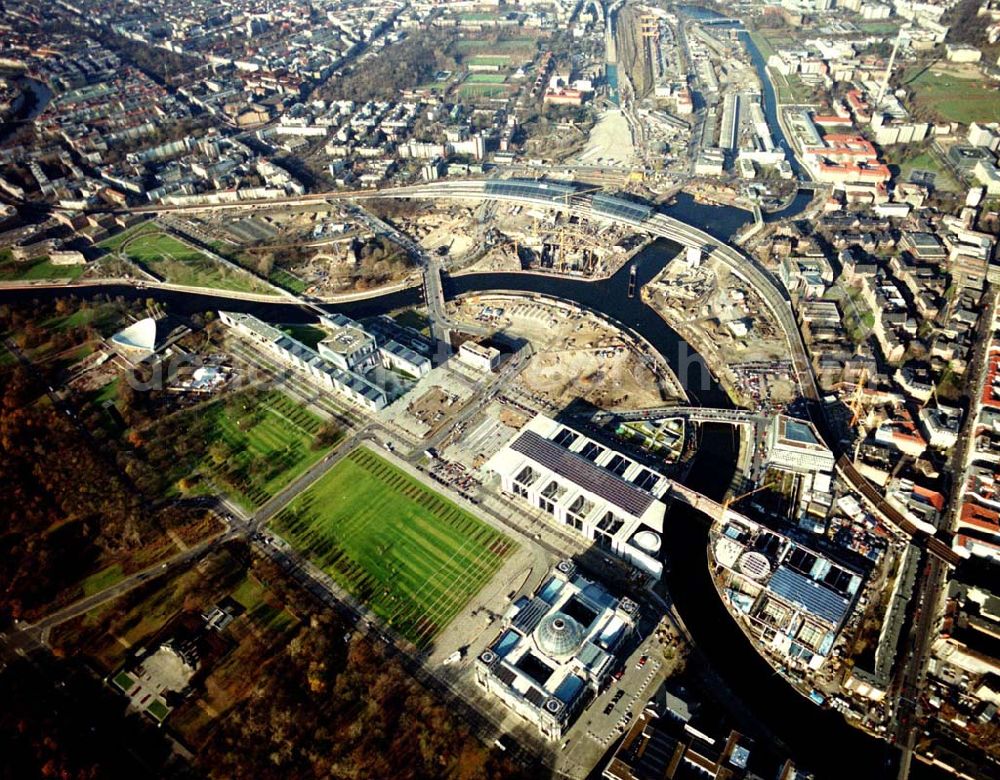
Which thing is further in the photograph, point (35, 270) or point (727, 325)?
point (35, 270)

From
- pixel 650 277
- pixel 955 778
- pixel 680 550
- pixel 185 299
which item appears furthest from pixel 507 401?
pixel 185 299

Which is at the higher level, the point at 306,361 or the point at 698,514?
the point at 306,361

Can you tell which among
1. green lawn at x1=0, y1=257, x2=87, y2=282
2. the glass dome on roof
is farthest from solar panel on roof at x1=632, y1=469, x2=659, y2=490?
green lawn at x1=0, y1=257, x2=87, y2=282

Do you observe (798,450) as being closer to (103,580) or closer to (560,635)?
(560,635)

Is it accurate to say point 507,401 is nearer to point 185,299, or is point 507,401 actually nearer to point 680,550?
point 680,550

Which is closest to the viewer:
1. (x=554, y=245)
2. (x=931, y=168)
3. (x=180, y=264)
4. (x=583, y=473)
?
(x=583, y=473)

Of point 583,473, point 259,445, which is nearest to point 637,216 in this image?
point 583,473
